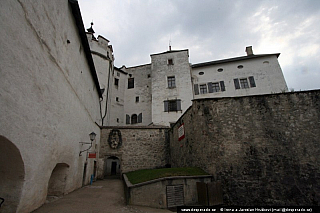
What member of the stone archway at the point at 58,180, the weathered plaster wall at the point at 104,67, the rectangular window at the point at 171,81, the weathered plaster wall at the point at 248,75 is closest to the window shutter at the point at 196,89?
the weathered plaster wall at the point at 248,75

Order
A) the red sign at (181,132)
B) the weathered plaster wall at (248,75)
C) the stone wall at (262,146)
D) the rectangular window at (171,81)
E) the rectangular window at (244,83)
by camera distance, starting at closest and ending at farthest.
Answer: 1. the stone wall at (262,146)
2. the red sign at (181,132)
3. the weathered plaster wall at (248,75)
4. the rectangular window at (244,83)
5. the rectangular window at (171,81)

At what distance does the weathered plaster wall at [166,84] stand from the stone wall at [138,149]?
482cm

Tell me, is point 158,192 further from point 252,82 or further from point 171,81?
point 252,82

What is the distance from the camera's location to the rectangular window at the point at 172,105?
19931 mm

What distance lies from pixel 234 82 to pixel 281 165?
14694 millimetres

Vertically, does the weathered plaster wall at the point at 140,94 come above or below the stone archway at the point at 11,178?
above

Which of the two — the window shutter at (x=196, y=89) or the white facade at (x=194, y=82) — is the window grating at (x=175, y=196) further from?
the window shutter at (x=196, y=89)

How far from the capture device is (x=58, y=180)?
7043 millimetres

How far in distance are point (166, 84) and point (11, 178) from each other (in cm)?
1841

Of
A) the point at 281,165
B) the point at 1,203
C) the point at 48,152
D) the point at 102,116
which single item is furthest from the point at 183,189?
the point at 102,116

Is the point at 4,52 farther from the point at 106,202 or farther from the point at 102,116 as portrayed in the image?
the point at 102,116

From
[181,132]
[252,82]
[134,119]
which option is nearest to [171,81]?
[134,119]

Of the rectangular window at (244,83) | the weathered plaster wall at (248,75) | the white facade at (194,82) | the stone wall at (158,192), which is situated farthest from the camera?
the rectangular window at (244,83)

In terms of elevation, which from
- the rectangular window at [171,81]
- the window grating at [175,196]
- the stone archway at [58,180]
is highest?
the rectangular window at [171,81]
